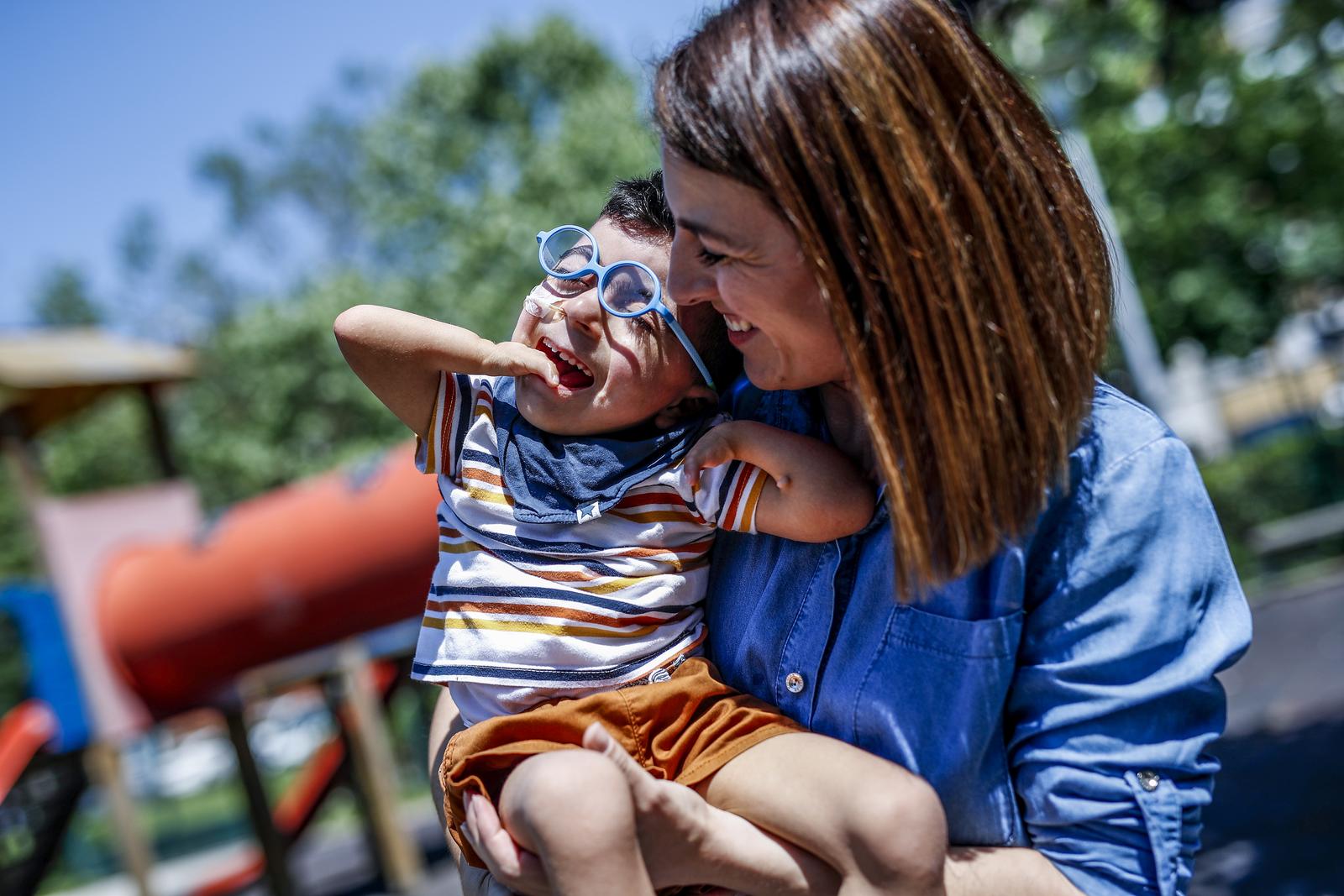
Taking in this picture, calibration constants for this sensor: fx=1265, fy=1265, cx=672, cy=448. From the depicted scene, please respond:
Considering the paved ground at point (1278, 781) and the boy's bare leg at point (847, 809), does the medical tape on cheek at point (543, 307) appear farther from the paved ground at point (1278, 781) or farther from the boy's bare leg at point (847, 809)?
the paved ground at point (1278, 781)

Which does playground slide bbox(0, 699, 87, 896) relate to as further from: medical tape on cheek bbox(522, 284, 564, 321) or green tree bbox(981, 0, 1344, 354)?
green tree bbox(981, 0, 1344, 354)

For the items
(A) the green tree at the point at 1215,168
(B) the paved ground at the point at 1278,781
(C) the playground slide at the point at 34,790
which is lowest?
(B) the paved ground at the point at 1278,781

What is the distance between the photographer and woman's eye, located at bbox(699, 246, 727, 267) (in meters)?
1.61

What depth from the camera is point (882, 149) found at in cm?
144

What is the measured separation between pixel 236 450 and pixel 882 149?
2244cm

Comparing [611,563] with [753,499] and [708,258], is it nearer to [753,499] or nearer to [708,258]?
[753,499]

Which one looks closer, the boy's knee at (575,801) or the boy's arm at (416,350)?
the boy's knee at (575,801)

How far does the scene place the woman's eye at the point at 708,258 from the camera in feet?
5.29

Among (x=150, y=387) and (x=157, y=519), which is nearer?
(x=157, y=519)

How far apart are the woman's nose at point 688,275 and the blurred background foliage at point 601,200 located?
13736 millimetres

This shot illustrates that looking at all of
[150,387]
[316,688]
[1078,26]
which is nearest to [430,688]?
[316,688]

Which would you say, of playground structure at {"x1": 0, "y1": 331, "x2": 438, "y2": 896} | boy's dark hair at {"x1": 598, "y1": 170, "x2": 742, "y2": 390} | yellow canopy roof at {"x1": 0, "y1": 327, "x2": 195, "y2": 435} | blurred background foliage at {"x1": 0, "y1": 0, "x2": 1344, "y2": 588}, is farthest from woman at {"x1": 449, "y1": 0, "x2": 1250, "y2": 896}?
blurred background foliage at {"x1": 0, "y1": 0, "x2": 1344, "y2": 588}

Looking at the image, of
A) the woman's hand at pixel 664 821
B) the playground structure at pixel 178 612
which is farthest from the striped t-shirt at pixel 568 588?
the playground structure at pixel 178 612

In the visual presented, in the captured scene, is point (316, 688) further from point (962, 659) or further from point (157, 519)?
point (962, 659)
